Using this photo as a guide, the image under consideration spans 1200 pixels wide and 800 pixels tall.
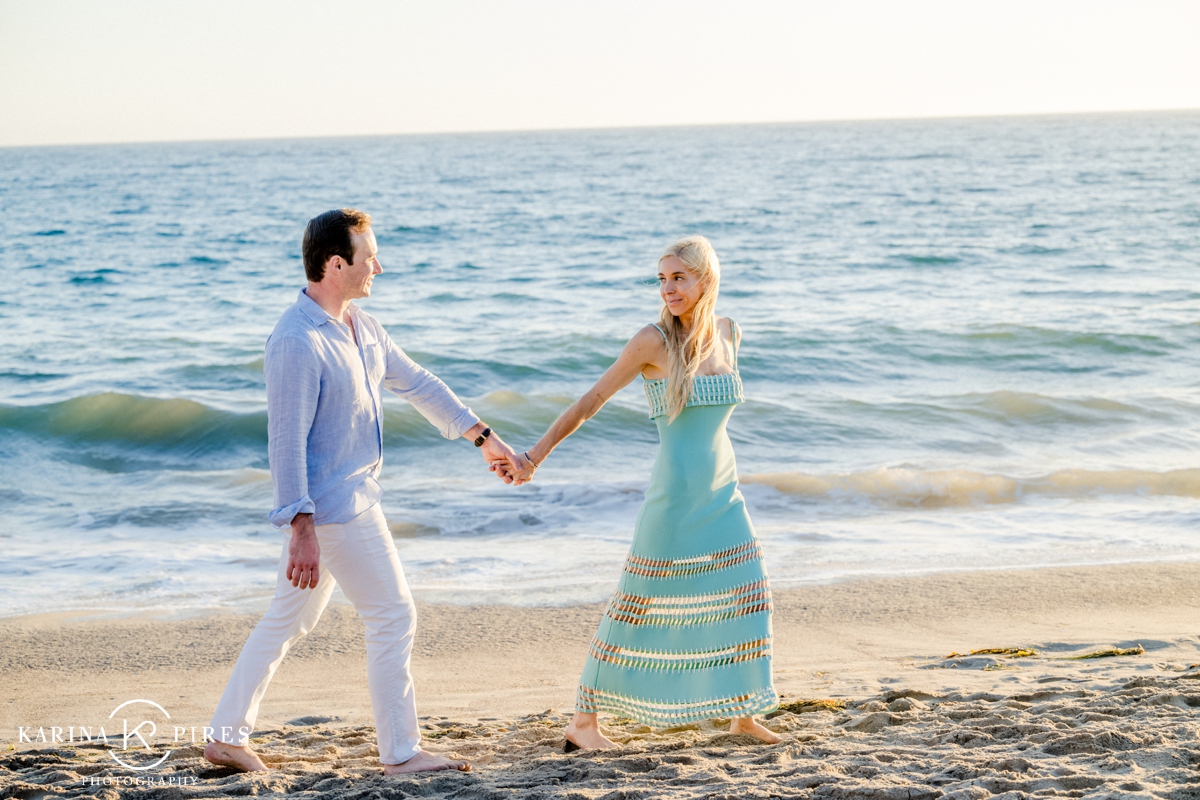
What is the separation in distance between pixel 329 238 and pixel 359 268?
14 centimetres

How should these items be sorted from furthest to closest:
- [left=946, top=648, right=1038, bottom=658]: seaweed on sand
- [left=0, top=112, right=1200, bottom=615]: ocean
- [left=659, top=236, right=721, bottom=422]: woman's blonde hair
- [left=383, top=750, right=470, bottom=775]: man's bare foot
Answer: [left=0, top=112, right=1200, bottom=615]: ocean → [left=946, top=648, right=1038, bottom=658]: seaweed on sand → [left=659, top=236, right=721, bottom=422]: woman's blonde hair → [left=383, top=750, right=470, bottom=775]: man's bare foot

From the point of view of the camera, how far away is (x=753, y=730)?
12.8 feet

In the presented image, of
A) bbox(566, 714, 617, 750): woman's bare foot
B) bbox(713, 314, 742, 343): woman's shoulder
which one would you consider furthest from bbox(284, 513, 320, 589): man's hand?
bbox(713, 314, 742, 343): woman's shoulder

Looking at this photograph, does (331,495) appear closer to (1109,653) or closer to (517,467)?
(517,467)

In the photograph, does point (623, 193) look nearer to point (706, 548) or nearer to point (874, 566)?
point (874, 566)

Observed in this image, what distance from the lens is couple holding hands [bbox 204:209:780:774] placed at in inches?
134

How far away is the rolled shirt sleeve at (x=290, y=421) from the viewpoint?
329cm

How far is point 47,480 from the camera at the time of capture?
10.3m

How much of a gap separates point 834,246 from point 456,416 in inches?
993

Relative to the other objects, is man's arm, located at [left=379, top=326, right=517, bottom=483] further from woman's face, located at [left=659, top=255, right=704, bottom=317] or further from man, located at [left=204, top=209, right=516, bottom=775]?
woman's face, located at [left=659, top=255, right=704, bottom=317]

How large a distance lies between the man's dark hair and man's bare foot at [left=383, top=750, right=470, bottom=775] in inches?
67.7

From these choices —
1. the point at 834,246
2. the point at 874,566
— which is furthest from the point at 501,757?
the point at 834,246

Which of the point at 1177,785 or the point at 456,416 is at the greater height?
the point at 456,416

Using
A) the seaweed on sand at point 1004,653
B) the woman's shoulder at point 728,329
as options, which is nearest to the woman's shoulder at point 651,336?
A: the woman's shoulder at point 728,329
